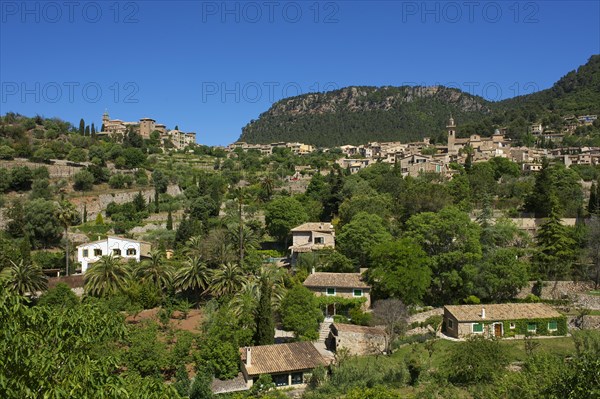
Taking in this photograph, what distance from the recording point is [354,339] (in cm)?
2769

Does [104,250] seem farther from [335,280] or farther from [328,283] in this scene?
[335,280]

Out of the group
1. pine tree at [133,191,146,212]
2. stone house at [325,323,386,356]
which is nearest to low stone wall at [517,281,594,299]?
stone house at [325,323,386,356]

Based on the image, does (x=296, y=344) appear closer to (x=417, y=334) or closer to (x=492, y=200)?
(x=417, y=334)

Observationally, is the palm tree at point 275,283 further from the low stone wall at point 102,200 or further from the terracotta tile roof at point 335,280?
the low stone wall at point 102,200

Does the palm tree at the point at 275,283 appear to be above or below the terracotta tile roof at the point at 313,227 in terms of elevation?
below

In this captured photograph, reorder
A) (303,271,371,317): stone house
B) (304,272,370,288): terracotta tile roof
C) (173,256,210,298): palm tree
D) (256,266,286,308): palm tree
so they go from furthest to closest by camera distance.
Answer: (173,256,210,298): palm tree
(304,272,370,288): terracotta tile roof
(303,271,371,317): stone house
(256,266,286,308): palm tree

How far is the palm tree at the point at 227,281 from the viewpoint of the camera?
1316 inches

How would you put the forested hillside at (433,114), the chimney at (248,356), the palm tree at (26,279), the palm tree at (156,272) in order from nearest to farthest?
the chimney at (248,356) < the palm tree at (26,279) < the palm tree at (156,272) < the forested hillside at (433,114)

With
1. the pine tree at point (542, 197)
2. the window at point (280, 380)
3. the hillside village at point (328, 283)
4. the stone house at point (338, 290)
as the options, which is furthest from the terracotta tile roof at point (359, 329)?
the pine tree at point (542, 197)

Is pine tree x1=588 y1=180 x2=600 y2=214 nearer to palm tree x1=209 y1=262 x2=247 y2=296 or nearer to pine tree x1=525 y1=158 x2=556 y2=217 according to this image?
pine tree x1=525 y1=158 x2=556 y2=217

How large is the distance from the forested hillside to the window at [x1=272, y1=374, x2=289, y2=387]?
311 feet

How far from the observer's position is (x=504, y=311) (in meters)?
30.0

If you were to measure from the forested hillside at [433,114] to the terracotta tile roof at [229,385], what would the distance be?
96190 mm

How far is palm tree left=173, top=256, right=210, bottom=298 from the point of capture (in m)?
34.3
